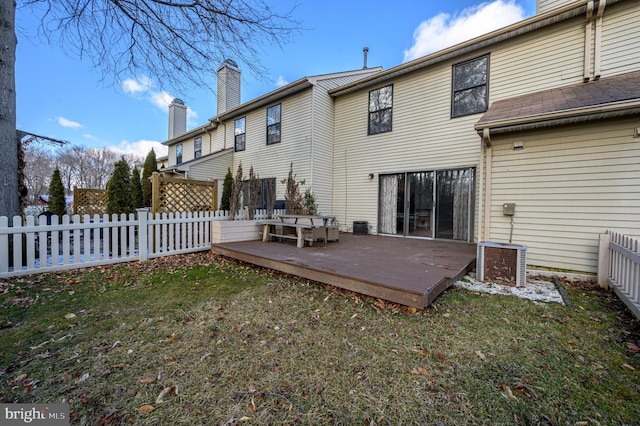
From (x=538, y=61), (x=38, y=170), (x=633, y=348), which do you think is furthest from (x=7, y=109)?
(x=38, y=170)

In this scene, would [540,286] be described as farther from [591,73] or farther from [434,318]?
[591,73]

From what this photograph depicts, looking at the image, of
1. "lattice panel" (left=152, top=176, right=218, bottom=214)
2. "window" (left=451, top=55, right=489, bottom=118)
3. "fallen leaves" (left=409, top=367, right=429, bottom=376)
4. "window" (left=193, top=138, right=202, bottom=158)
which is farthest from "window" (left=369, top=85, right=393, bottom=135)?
"window" (left=193, top=138, right=202, bottom=158)

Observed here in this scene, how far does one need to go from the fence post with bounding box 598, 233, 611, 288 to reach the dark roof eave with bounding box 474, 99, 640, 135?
189cm

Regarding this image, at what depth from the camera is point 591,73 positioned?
5660 mm

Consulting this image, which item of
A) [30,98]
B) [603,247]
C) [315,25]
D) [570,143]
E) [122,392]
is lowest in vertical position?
[122,392]

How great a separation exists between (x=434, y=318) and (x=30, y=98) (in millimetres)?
10316

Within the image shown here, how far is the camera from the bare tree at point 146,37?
4.48 m

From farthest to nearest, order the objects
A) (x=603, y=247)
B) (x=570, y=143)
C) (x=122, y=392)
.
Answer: (x=570, y=143)
(x=603, y=247)
(x=122, y=392)

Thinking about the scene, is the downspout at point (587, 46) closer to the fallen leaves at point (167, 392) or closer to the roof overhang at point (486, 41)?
the roof overhang at point (486, 41)

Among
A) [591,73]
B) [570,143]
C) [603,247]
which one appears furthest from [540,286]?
[591,73]

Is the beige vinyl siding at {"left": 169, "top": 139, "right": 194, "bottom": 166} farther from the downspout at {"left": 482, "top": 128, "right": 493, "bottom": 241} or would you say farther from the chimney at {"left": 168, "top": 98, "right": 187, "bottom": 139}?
the downspout at {"left": 482, "top": 128, "right": 493, "bottom": 241}

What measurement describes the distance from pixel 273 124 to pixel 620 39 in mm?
9796

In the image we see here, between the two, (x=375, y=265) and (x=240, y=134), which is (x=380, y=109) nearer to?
(x=375, y=265)
